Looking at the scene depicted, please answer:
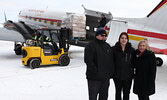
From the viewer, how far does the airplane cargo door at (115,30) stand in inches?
321

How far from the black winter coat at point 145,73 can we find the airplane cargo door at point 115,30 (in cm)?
519

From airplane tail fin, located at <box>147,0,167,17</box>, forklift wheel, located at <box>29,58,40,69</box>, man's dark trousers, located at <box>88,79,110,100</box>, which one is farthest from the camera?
forklift wheel, located at <box>29,58,40,69</box>

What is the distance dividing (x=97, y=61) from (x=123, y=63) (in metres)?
0.61

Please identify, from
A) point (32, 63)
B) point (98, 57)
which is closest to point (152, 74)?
point (98, 57)

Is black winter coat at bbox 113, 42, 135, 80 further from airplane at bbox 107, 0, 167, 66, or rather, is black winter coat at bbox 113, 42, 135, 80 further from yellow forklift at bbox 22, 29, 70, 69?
yellow forklift at bbox 22, 29, 70, 69

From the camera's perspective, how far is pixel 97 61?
107 inches

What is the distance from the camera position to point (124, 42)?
3002 millimetres

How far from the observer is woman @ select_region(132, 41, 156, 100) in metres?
2.83

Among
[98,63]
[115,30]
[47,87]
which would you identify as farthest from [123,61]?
[115,30]

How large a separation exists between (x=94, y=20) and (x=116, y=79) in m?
9.12

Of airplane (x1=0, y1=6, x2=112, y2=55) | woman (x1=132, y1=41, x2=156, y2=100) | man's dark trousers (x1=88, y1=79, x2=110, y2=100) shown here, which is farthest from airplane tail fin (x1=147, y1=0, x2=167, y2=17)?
man's dark trousers (x1=88, y1=79, x2=110, y2=100)

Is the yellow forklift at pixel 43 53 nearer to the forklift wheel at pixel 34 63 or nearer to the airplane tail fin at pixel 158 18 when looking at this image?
the forklift wheel at pixel 34 63

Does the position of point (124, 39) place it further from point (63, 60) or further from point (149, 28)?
point (63, 60)

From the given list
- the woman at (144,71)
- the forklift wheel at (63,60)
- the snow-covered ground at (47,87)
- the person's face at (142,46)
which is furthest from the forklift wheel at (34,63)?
the person's face at (142,46)
